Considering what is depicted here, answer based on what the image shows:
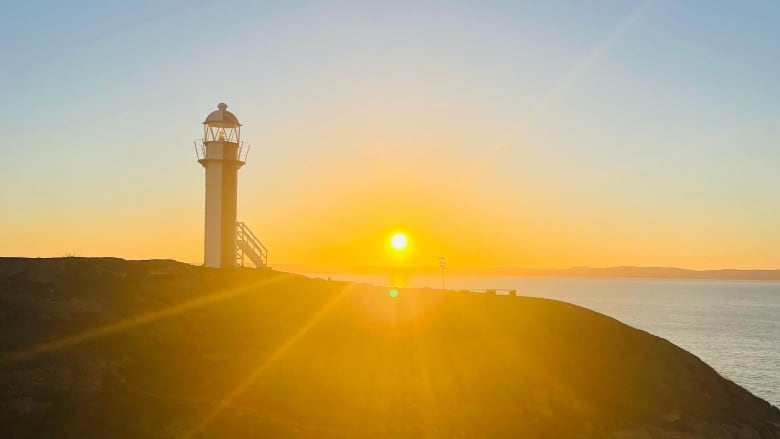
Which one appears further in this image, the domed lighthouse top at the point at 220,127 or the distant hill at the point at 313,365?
the domed lighthouse top at the point at 220,127

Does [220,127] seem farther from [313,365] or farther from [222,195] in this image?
[313,365]

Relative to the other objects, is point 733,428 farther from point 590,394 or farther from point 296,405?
point 296,405

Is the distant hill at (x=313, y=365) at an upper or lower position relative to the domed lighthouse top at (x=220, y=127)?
lower

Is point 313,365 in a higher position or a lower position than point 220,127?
lower

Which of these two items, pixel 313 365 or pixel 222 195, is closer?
pixel 313 365

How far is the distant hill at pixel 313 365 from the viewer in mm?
20344

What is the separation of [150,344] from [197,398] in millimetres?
3250

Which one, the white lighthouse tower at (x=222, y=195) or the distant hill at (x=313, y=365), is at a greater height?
the white lighthouse tower at (x=222, y=195)

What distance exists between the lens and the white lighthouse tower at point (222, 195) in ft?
118

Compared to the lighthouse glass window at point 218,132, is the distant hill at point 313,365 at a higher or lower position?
lower

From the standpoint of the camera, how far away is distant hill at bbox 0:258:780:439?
66.7 ft

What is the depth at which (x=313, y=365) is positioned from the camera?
84.4 feet

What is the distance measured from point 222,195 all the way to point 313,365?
46.4ft

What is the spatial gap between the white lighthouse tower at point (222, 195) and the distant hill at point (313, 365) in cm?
470
